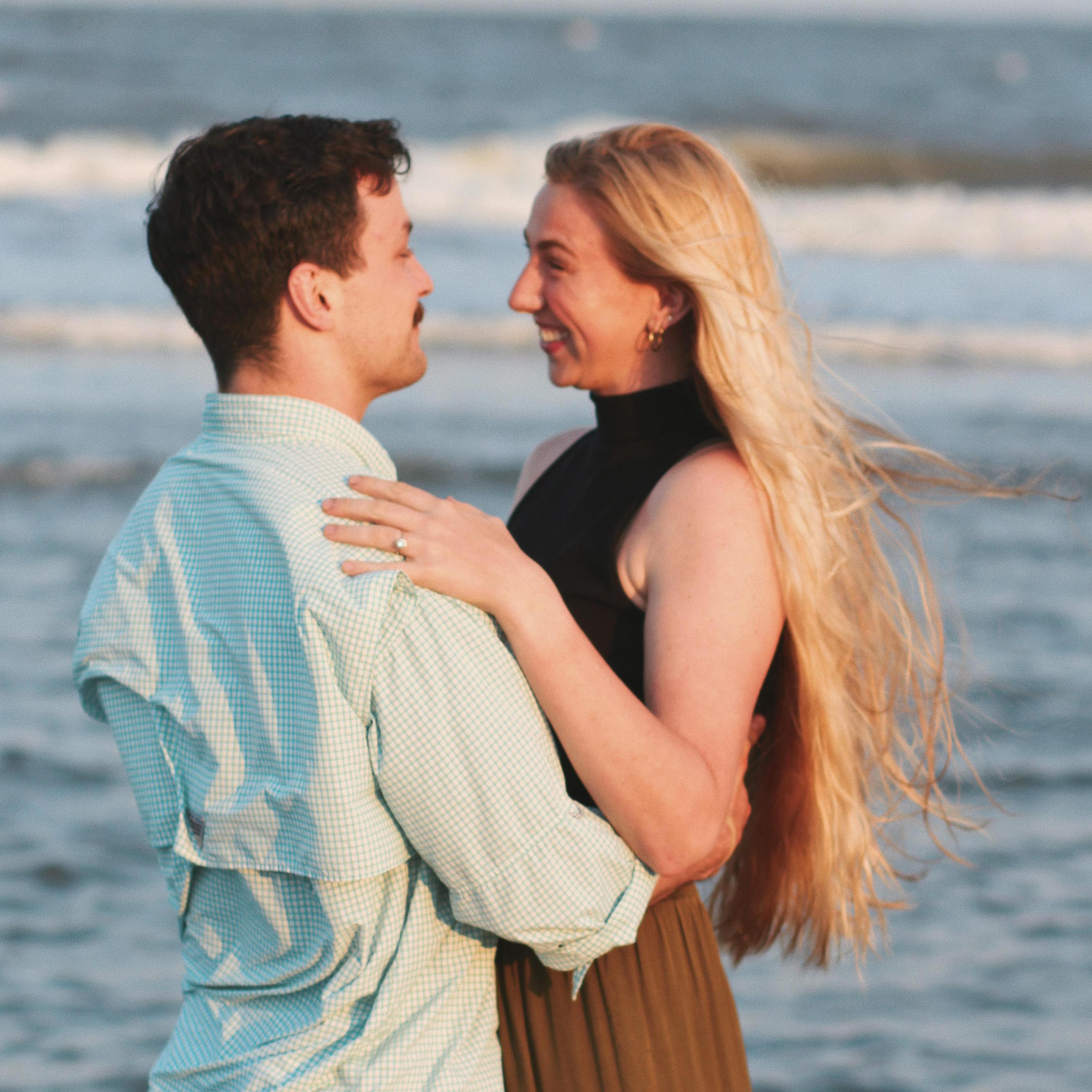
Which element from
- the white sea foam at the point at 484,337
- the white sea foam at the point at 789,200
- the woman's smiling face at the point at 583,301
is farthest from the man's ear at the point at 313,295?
the white sea foam at the point at 789,200

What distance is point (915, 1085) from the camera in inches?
132

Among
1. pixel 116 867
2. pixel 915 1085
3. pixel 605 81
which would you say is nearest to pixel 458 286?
pixel 116 867

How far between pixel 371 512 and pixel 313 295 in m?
0.32

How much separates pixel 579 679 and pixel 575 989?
412 mm

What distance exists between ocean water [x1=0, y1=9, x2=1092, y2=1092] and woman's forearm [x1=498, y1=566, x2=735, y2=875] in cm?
77

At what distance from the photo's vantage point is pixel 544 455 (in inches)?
105

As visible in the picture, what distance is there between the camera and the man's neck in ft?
5.99

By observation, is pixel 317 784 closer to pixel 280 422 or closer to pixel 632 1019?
pixel 280 422

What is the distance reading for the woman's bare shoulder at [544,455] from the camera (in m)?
2.62

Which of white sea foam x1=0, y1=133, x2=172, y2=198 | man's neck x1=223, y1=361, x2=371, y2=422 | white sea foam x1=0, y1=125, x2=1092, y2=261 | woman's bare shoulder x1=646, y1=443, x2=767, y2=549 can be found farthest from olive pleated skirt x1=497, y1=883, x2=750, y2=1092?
white sea foam x1=0, y1=133, x2=172, y2=198

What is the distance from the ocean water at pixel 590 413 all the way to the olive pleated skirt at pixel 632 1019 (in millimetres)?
916

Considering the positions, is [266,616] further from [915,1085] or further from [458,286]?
[458,286]

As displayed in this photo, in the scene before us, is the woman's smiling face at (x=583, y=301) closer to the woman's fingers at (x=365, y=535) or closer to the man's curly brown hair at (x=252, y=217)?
the man's curly brown hair at (x=252, y=217)

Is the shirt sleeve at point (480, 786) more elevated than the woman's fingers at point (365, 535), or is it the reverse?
the woman's fingers at point (365, 535)
